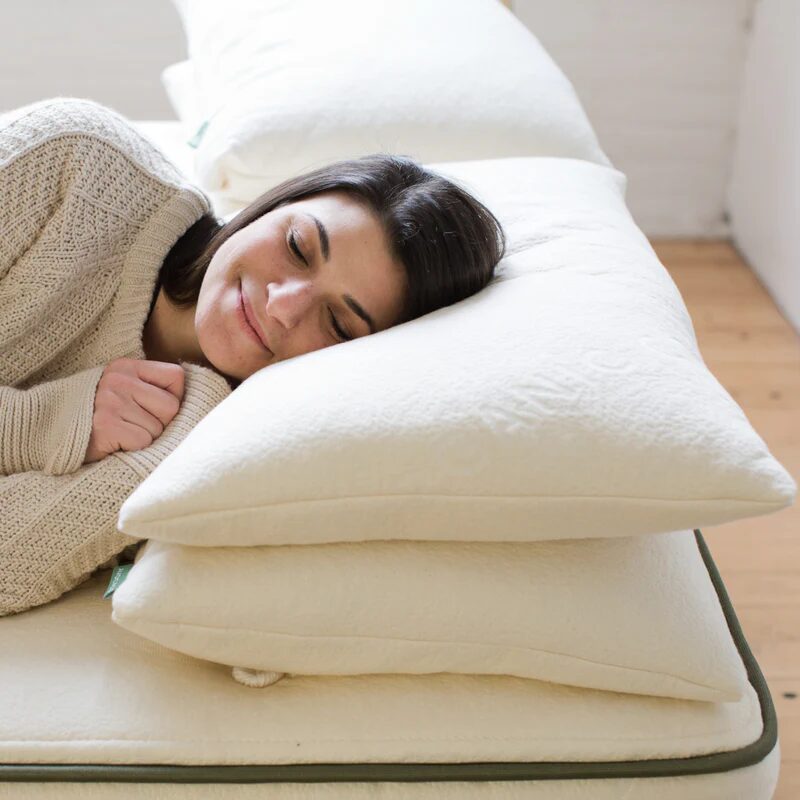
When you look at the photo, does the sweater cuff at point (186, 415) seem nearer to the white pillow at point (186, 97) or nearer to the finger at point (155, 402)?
the finger at point (155, 402)

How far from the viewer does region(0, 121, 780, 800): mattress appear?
0.90 m

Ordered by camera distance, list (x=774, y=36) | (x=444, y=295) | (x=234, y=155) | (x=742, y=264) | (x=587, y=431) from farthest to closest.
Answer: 1. (x=742, y=264)
2. (x=774, y=36)
3. (x=234, y=155)
4. (x=444, y=295)
5. (x=587, y=431)

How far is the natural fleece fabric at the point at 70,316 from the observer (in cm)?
102

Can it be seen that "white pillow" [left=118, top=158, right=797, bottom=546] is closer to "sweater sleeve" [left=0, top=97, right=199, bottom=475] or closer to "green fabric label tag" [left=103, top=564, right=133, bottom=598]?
"green fabric label tag" [left=103, top=564, right=133, bottom=598]

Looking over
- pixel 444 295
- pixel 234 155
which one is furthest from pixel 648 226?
pixel 444 295

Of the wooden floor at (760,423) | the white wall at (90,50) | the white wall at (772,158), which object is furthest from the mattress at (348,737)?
the white wall at (90,50)

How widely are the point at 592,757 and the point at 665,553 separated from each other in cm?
20

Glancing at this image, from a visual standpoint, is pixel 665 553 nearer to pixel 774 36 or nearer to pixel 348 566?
pixel 348 566

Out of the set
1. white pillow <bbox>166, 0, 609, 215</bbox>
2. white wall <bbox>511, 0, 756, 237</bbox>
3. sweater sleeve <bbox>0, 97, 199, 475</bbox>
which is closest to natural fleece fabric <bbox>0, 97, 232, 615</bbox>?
sweater sleeve <bbox>0, 97, 199, 475</bbox>

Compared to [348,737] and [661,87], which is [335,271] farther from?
[661,87]

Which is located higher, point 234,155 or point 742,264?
point 234,155

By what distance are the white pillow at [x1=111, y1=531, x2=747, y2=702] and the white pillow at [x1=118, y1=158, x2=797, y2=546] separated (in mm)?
32

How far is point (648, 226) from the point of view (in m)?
2.79

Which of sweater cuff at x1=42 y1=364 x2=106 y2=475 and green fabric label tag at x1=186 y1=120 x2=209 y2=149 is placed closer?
sweater cuff at x1=42 y1=364 x2=106 y2=475
